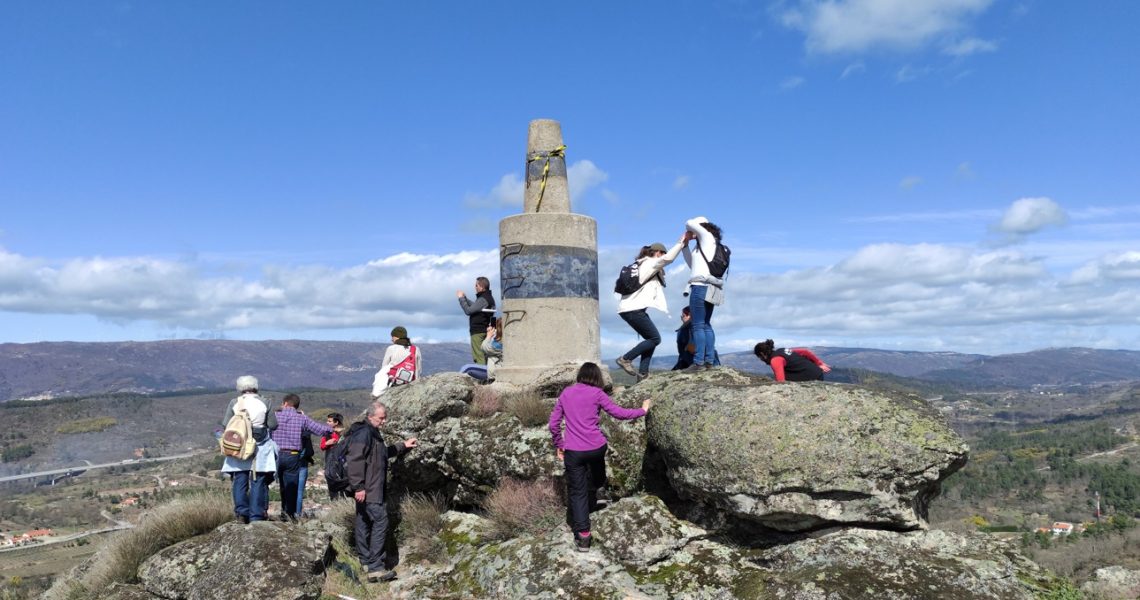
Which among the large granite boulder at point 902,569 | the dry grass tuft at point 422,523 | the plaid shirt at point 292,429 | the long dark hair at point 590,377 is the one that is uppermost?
the long dark hair at point 590,377

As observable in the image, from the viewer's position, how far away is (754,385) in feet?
26.2

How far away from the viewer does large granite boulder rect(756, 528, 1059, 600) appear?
654 cm

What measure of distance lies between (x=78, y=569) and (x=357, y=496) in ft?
17.7

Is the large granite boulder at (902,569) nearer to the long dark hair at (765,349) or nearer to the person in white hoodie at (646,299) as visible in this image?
the long dark hair at (765,349)

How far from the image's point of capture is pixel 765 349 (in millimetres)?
9586

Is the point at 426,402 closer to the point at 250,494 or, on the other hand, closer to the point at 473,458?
the point at 473,458

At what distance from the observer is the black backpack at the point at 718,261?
10.2m

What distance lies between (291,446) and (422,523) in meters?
2.17

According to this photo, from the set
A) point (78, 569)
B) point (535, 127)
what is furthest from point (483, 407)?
point (78, 569)

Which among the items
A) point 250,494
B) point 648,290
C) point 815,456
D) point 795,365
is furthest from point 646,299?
point 250,494

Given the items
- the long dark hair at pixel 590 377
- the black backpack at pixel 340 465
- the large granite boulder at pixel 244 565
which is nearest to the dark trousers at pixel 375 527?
the black backpack at pixel 340 465

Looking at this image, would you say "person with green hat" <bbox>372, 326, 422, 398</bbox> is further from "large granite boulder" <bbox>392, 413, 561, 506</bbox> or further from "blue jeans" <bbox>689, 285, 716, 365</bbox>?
"blue jeans" <bbox>689, 285, 716, 365</bbox>

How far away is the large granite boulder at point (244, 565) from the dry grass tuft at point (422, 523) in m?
1.21

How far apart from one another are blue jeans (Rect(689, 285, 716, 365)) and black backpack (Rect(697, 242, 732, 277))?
276 mm
